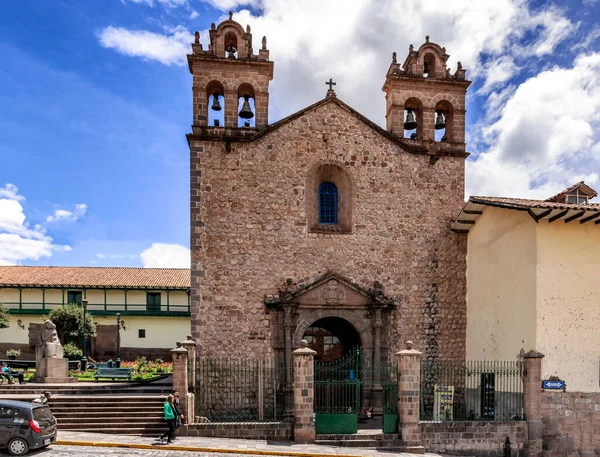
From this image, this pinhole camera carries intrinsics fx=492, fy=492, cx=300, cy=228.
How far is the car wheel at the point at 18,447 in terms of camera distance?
10.4 meters

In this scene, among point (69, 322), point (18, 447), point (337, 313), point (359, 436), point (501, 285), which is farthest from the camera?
point (69, 322)

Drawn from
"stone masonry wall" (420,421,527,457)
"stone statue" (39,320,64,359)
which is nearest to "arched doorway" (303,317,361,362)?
"stone masonry wall" (420,421,527,457)

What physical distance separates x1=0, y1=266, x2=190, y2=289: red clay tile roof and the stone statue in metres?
17.1

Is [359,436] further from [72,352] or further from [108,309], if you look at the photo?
[108,309]

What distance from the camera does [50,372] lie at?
1745 centimetres

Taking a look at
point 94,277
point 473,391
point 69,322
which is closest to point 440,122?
point 473,391

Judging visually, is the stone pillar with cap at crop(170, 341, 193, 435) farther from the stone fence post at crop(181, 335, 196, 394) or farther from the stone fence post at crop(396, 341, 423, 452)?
the stone fence post at crop(396, 341, 423, 452)

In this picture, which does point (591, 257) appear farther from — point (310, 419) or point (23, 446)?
point (23, 446)

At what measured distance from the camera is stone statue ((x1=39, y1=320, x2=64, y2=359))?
58.3 feet

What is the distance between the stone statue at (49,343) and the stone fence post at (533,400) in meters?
15.8

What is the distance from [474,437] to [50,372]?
14.2m

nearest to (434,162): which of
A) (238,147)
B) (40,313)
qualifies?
(238,147)

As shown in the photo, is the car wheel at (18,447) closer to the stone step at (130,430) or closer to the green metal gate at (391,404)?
the stone step at (130,430)

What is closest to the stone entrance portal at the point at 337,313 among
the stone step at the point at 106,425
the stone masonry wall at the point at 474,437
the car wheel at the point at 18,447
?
the stone masonry wall at the point at 474,437
